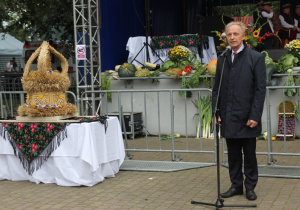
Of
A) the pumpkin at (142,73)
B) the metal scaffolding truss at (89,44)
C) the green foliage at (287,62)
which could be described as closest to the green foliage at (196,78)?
the pumpkin at (142,73)

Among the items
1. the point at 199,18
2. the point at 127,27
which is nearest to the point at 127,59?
the point at 127,27

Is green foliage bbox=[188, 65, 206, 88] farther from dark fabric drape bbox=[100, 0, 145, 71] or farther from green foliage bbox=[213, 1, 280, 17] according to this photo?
green foliage bbox=[213, 1, 280, 17]

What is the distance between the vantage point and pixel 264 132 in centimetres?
1104

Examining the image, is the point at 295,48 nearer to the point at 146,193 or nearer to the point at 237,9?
the point at 146,193

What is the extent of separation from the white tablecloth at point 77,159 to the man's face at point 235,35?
2343 mm

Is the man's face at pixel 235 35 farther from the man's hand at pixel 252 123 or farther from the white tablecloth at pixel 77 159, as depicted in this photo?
the white tablecloth at pixel 77 159

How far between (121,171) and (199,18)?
715 cm

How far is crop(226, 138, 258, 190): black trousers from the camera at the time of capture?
20.0 feet

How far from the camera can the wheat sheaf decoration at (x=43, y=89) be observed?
286 inches

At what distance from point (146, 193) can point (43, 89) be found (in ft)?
7.26

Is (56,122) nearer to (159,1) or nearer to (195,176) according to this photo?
(195,176)

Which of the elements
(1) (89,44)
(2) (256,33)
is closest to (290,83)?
(2) (256,33)

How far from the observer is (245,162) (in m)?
6.17

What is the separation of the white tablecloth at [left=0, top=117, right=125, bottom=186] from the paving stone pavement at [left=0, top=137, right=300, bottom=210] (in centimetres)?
12
